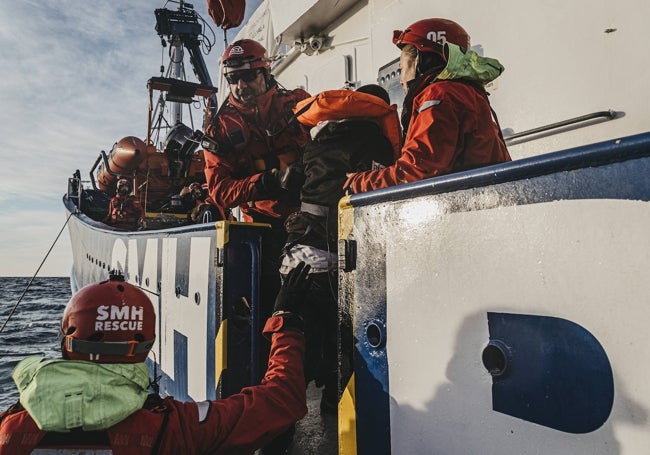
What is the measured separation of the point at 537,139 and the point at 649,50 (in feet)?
2.20

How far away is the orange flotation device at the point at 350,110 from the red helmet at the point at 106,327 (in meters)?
1.22

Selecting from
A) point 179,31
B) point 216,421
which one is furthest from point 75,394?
point 179,31

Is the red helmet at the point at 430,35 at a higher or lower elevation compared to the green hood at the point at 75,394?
higher

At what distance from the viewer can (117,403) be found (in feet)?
4.13

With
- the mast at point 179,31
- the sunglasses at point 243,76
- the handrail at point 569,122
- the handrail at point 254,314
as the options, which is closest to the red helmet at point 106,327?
the handrail at point 254,314

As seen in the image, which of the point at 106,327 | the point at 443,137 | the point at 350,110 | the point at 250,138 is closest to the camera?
the point at 106,327

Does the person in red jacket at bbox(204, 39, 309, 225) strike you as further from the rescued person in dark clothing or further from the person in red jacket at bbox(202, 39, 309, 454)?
the rescued person in dark clothing

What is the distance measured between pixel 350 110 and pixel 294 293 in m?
0.87

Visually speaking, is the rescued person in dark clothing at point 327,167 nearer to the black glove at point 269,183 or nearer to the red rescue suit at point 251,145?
the black glove at point 269,183

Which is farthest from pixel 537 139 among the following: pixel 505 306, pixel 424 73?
pixel 505 306

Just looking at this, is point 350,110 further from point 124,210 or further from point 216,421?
point 124,210

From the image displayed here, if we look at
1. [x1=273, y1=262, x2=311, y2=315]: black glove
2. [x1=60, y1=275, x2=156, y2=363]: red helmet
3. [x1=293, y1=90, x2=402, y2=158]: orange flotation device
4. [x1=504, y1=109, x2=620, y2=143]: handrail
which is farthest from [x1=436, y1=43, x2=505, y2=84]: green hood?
[x1=60, y1=275, x2=156, y2=363]: red helmet

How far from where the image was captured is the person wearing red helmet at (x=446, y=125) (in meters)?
1.81

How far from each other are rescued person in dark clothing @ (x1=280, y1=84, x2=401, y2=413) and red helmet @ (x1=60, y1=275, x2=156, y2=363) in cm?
91
